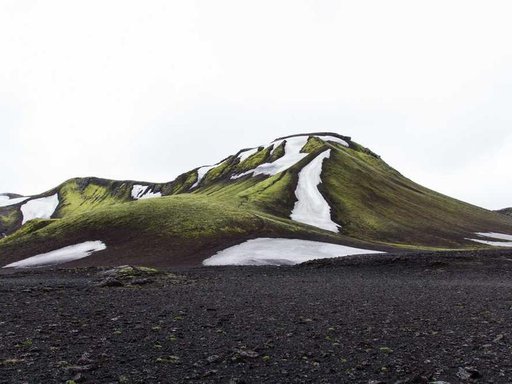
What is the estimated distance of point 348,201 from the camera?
318 feet

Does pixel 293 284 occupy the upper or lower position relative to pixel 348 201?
lower

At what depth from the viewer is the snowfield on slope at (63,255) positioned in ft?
192

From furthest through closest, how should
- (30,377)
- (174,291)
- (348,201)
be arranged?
(348,201)
(174,291)
(30,377)

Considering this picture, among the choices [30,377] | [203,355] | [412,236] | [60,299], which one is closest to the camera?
[30,377]

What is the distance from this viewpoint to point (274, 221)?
70.7 metres

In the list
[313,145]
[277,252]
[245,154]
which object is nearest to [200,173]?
[245,154]

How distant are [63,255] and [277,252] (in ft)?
101

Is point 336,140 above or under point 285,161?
above

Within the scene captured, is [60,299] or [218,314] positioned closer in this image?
[218,314]

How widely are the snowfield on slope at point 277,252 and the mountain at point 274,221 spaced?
267 mm

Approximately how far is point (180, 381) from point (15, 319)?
10.6 metres

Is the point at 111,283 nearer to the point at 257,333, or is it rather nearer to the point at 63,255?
the point at 257,333

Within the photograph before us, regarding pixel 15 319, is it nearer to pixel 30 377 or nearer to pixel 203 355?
pixel 30 377

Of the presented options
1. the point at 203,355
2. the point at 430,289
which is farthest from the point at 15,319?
the point at 430,289
